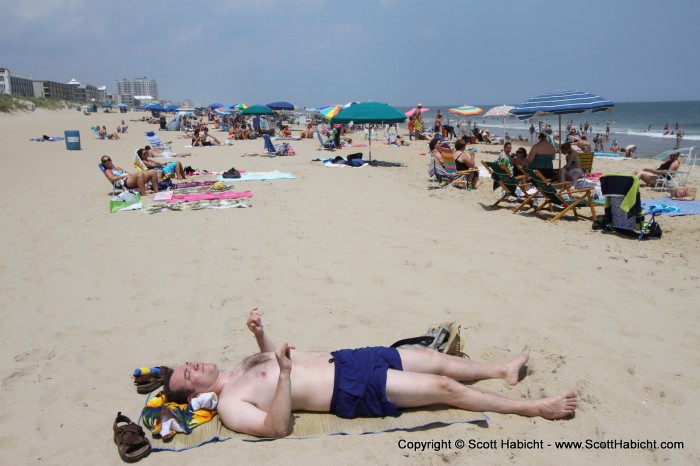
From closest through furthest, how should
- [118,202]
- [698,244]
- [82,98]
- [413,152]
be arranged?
[698,244] → [118,202] → [413,152] → [82,98]

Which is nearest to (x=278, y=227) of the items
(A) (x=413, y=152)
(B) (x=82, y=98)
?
(A) (x=413, y=152)

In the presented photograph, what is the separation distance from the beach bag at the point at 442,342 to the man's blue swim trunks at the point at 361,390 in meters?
0.44

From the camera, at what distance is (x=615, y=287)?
3900 mm

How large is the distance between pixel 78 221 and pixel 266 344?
16.1ft

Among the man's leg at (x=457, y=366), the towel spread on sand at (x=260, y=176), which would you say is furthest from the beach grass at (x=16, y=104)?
the man's leg at (x=457, y=366)

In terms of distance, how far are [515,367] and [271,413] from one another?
1428 mm

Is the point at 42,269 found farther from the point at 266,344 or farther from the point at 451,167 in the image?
the point at 451,167

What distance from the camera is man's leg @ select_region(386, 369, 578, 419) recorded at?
2.27 metres

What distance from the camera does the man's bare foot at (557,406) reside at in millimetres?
2301

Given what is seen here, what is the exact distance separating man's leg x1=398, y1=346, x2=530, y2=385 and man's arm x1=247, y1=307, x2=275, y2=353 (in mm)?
751

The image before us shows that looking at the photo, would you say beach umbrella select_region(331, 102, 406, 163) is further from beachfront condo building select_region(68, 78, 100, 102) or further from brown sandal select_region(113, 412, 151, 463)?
beachfront condo building select_region(68, 78, 100, 102)

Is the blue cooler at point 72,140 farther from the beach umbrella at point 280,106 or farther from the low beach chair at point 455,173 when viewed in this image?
the low beach chair at point 455,173

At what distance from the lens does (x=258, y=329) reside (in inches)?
97.6

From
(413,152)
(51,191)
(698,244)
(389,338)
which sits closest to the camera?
(389,338)
